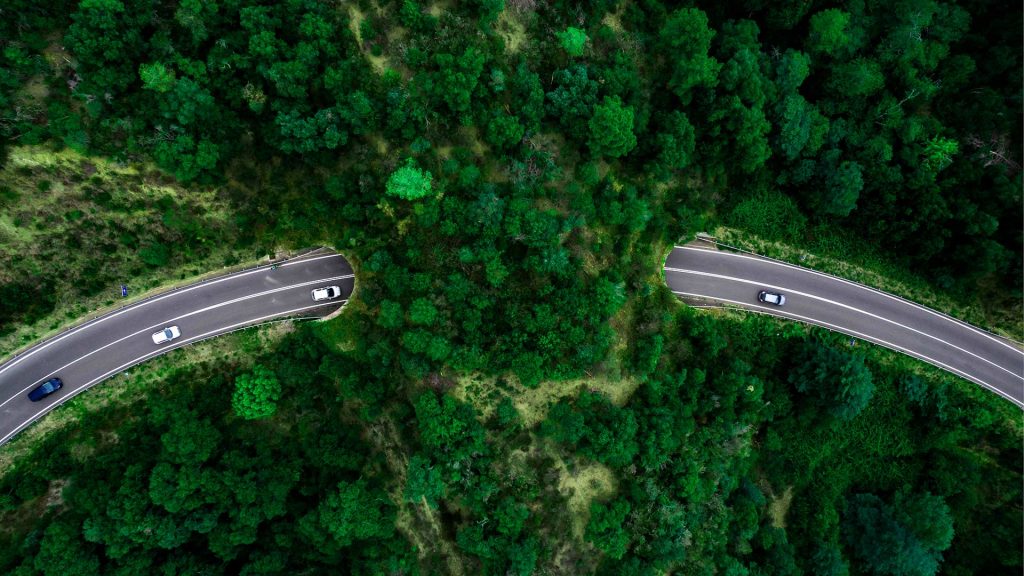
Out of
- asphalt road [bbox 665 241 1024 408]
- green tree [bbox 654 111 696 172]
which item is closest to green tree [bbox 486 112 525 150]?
green tree [bbox 654 111 696 172]

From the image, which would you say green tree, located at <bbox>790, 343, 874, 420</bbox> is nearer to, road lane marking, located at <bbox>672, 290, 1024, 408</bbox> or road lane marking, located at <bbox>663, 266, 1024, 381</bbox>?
road lane marking, located at <bbox>672, 290, 1024, 408</bbox>

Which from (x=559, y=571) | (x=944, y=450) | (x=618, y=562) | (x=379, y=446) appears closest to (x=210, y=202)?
(x=379, y=446)

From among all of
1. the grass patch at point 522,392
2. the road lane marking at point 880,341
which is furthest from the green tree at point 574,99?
the road lane marking at point 880,341

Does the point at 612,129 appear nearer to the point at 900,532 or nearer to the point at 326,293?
the point at 326,293

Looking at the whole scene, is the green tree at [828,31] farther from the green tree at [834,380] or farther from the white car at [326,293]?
the white car at [326,293]

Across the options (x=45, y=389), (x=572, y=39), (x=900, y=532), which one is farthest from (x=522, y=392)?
(x=45, y=389)
